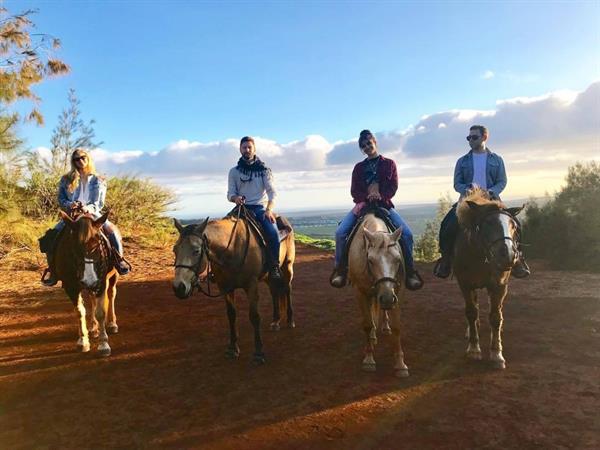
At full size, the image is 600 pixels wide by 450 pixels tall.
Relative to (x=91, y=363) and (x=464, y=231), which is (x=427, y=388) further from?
(x=91, y=363)

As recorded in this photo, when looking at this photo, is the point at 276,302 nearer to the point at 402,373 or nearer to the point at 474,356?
the point at 402,373

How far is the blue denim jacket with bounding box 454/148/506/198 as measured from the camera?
5742 mm

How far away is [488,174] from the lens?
227 inches

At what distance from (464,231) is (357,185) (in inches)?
61.4

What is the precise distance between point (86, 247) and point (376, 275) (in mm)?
3676

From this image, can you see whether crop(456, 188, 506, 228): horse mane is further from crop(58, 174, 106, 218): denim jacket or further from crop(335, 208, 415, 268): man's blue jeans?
crop(58, 174, 106, 218): denim jacket

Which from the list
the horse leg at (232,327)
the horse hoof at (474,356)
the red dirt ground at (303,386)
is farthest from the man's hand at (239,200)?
the horse hoof at (474,356)

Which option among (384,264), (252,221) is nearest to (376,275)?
(384,264)

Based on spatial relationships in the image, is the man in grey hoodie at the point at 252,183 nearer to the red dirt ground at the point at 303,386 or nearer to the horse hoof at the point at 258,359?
the horse hoof at the point at 258,359

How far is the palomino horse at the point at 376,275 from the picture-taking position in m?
4.25

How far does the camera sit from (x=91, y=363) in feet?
17.6

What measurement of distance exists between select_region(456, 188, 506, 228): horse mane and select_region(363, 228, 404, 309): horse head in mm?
1114

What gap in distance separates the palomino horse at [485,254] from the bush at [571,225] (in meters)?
6.73

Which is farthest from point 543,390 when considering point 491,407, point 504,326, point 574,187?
point 574,187
